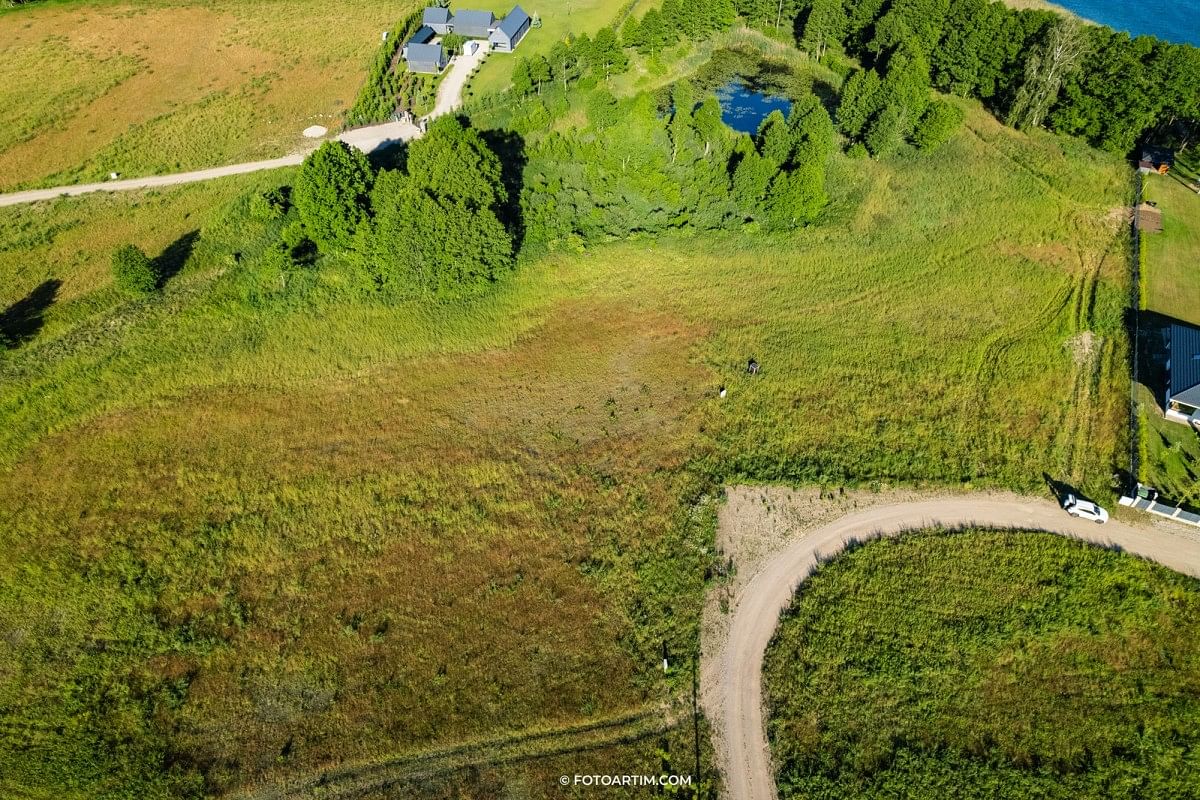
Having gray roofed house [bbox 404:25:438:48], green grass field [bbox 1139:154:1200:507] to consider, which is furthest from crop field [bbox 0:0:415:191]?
green grass field [bbox 1139:154:1200:507]

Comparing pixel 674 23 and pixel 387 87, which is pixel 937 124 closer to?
pixel 674 23

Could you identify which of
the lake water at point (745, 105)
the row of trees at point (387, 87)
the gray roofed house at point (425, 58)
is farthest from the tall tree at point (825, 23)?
the row of trees at point (387, 87)

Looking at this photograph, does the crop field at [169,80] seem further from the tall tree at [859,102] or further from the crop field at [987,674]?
the crop field at [987,674]

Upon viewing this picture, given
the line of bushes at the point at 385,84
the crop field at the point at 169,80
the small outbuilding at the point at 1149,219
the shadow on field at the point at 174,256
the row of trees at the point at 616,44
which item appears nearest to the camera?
the shadow on field at the point at 174,256

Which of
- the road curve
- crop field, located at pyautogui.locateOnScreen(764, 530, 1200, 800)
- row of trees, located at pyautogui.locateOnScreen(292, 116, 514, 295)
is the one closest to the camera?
crop field, located at pyautogui.locateOnScreen(764, 530, 1200, 800)

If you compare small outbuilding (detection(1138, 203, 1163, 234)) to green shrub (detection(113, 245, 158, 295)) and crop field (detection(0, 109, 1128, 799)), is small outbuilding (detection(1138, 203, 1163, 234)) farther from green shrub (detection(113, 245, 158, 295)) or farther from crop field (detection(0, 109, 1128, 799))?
green shrub (detection(113, 245, 158, 295))
